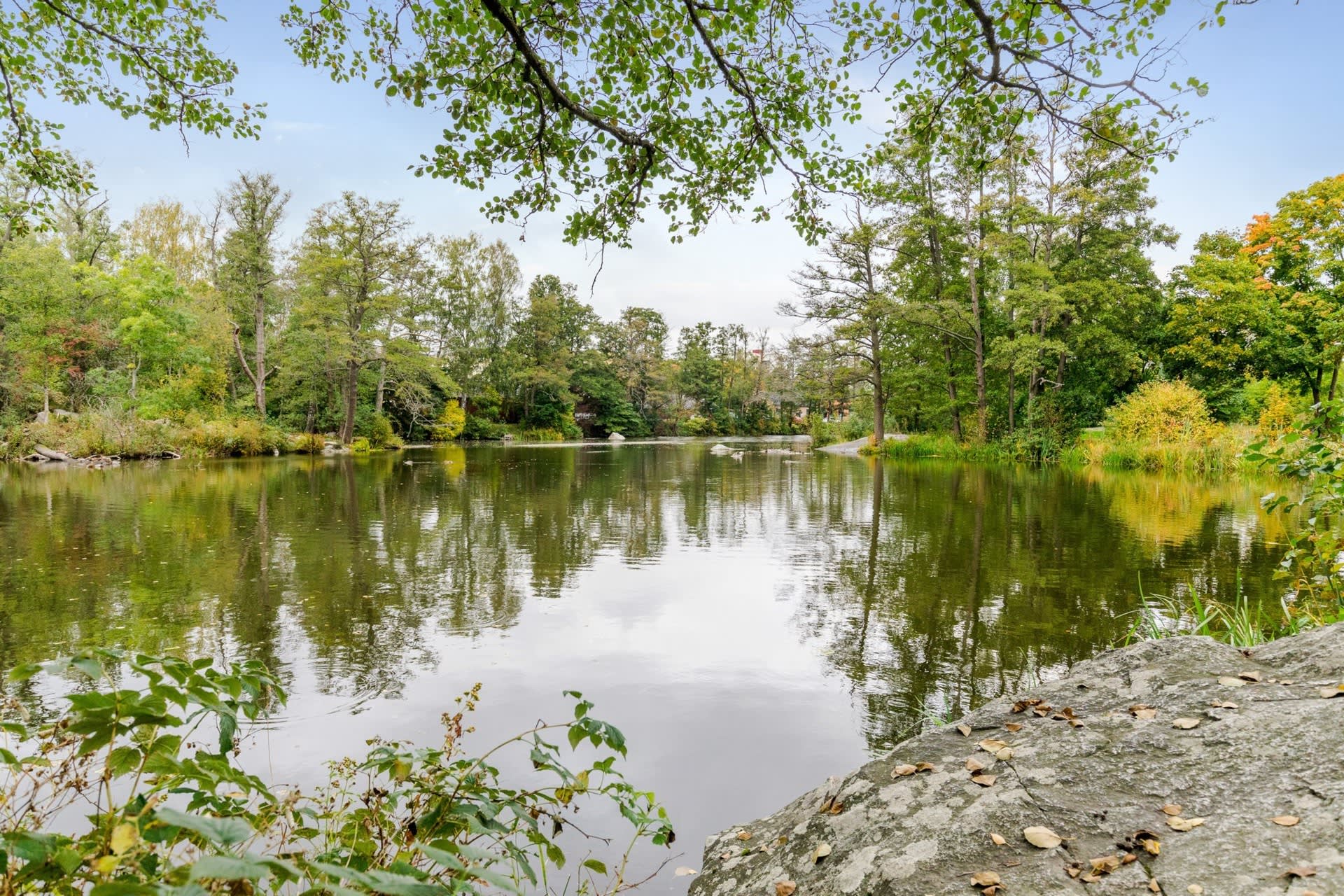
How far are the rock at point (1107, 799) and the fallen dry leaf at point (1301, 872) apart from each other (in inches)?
0.4

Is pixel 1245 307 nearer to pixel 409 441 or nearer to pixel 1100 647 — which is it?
pixel 1100 647

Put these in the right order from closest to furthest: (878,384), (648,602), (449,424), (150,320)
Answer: (648,602), (150,320), (878,384), (449,424)

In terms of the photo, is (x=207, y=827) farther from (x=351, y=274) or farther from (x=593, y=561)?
(x=351, y=274)

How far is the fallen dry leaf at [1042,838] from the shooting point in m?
1.78

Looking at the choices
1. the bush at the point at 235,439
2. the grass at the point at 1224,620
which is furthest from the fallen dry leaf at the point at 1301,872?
the bush at the point at 235,439

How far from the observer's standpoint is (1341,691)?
6.91ft

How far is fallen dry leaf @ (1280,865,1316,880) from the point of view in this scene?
1.40 meters

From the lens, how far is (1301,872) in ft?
4.63

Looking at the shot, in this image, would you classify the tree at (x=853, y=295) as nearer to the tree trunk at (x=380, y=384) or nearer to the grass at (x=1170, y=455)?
the grass at (x=1170, y=455)

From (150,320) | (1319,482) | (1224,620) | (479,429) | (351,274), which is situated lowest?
(1224,620)

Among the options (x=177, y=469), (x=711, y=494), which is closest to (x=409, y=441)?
(x=177, y=469)

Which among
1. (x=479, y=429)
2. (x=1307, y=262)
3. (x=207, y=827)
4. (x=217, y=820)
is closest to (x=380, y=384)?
(x=479, y=429)

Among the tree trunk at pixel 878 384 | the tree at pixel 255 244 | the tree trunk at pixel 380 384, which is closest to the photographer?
the tree trunk at pixel 878 384

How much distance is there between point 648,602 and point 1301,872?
5.23 metres
